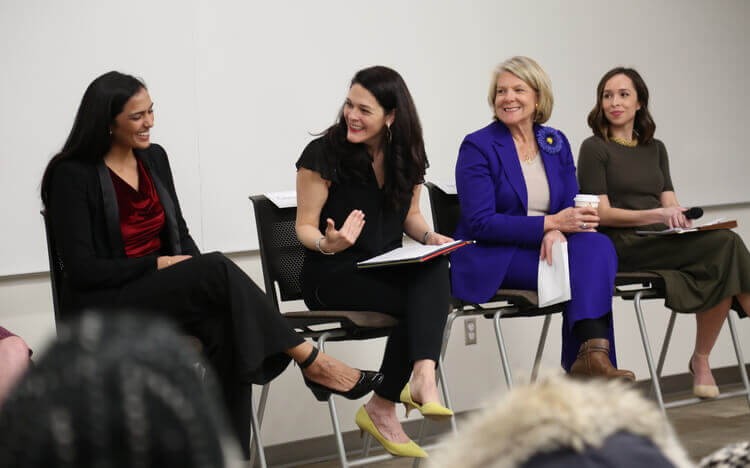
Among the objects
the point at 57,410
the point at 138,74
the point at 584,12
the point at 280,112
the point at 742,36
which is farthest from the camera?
the point at 742,36

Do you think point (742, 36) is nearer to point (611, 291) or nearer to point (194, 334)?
point (611, 291)

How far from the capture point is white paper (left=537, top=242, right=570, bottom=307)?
313cm

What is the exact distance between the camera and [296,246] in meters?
3.09

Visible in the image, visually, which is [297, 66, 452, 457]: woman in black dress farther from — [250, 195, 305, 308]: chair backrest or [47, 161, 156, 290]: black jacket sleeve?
[47, 161, 156, 290]: black jacket sleeve

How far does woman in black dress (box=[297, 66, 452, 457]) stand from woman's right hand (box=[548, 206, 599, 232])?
1.31 ft

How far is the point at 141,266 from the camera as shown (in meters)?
2.61

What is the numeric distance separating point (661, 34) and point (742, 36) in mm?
527

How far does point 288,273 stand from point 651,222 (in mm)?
1394

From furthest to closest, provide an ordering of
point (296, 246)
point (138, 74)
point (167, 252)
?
point (138, 74) < point (296, 246) < point (167, 252)

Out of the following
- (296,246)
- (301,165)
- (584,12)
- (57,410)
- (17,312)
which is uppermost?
(584,12)

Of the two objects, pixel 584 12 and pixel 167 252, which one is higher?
pixel 584 12

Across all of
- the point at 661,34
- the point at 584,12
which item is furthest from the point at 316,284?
the point at 661,34

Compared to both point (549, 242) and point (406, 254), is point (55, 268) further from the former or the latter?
point (549, 242)

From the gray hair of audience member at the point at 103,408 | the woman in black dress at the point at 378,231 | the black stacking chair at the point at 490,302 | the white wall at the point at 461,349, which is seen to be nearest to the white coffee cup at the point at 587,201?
the black stacking chair at the point at 490,302
